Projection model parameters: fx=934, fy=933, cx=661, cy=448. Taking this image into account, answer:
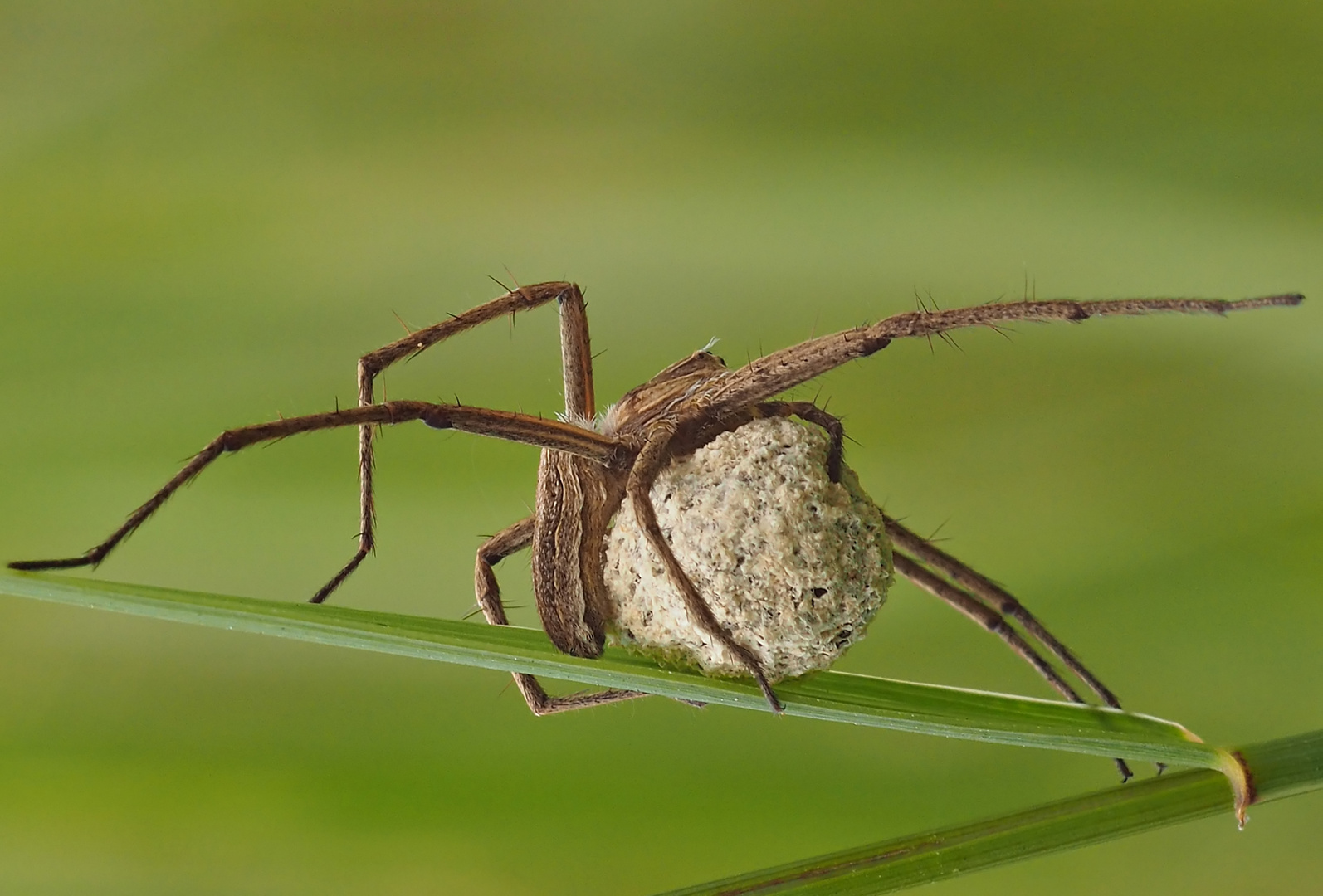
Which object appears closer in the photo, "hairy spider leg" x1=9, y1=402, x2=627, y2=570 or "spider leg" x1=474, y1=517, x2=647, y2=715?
"hairy spider leg" x1=9, y1=402, x2=627, y2=570

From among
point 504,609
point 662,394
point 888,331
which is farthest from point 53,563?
point 888,331

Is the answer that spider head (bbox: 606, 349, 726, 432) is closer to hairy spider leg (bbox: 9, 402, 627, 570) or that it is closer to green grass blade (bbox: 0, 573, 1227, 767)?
hairy spider leg (bbox: 9, 402, 627, 570)

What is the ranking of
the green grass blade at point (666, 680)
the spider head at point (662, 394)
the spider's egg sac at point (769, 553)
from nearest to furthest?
the green grass blade at point (666, 680) → the spider's egg sac at point (769, 553) → the spider head at point (662, 394)

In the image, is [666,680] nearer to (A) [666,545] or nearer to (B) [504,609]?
(A) [666,545]

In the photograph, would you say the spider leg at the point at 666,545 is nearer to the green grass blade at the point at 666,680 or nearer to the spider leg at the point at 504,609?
the green grass blade at the point at 666,680

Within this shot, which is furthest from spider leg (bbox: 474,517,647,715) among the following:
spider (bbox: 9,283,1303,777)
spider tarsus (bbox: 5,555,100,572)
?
spider tarsus (bbox: 5,555,100,572)

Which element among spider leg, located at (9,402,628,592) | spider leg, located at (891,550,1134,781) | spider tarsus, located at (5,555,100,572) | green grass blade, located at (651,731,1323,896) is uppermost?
spider leg, located at (9,402,628,592)

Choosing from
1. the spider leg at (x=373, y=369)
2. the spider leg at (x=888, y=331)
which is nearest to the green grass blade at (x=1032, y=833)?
the spider leg at (x=888, y=331)
